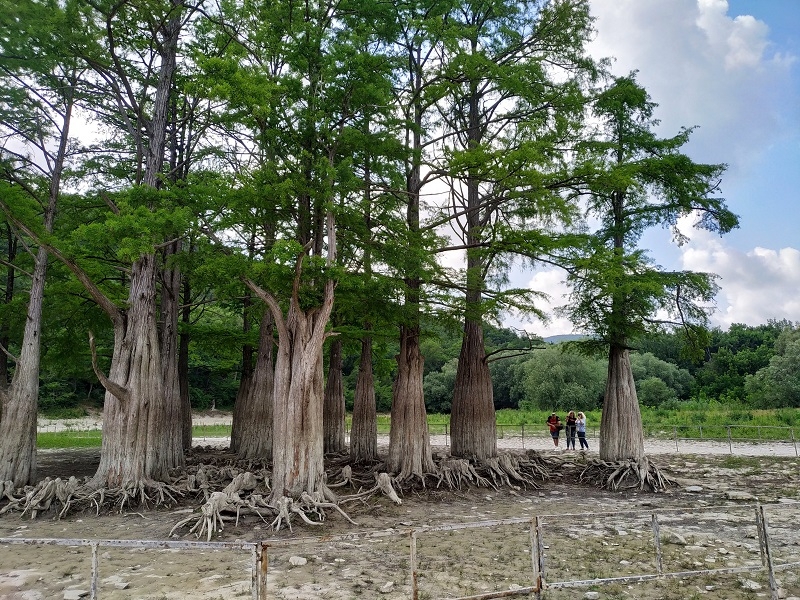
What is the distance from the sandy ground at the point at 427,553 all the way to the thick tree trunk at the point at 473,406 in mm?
3093

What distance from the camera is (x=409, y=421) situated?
1593 centimetres

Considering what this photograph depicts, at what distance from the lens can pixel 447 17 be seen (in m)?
18.4

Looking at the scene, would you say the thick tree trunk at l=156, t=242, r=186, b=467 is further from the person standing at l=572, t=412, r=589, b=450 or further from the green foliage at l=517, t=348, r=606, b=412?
the green foliage at l=517, t=348, r=606, b=412

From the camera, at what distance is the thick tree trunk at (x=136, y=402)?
1359 cm

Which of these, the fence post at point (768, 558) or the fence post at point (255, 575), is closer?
the fence post at point (255, 575)

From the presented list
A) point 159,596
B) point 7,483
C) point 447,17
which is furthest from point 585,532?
point 447,17

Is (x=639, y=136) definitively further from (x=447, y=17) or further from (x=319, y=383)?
(x=319, y=383)

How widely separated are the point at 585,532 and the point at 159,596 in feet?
24.0

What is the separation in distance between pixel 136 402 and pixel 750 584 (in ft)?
42.2

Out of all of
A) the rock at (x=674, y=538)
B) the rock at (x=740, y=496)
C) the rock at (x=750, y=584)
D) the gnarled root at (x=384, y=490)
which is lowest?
the rock at (x=740, y=496)

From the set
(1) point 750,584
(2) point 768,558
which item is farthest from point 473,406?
(2) point 768,558

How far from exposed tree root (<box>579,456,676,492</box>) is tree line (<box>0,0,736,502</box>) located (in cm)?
27

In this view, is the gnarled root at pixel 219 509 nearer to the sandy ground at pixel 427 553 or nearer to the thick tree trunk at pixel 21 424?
the sandy ground at pixel 427 553

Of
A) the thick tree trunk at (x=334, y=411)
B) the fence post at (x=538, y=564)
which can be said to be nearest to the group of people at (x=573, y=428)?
the thick tree trunk at (x=334, y=411)
